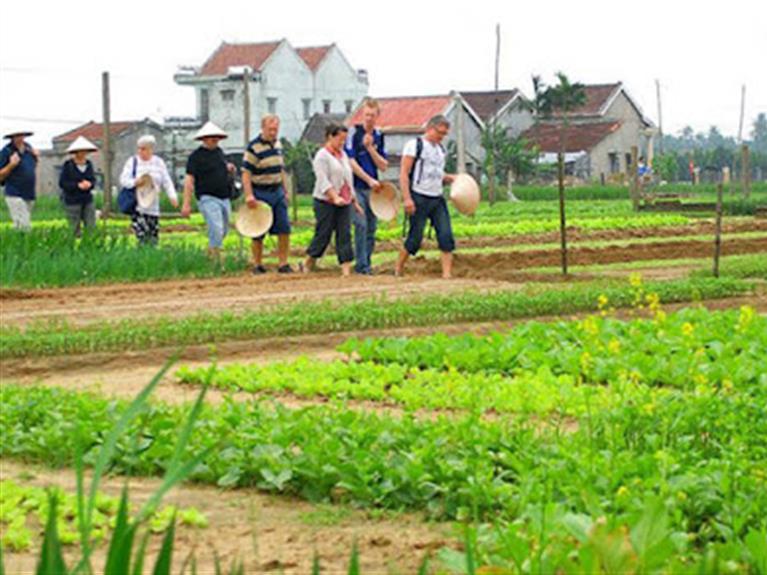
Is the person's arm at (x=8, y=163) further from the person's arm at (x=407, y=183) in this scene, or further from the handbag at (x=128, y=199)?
the person's arm at (x=407, y=183)

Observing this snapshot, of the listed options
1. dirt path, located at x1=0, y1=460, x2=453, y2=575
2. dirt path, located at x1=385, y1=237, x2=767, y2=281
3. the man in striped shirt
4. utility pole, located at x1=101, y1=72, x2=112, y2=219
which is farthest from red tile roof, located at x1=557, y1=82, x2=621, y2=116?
dirt path, located at x1=0, y1=460, x2=453, y2=575

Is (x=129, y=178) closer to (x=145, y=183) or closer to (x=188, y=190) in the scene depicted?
(x=145, y=183)

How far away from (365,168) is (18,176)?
14.0 ft

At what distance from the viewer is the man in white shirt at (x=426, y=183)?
17.6 m

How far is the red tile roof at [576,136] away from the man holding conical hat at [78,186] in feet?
198

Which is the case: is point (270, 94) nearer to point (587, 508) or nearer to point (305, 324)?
point (305, 324)

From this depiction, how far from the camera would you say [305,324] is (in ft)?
41.9

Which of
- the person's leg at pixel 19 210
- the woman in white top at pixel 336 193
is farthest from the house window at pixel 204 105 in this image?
the woman in white top at pixel 336 193

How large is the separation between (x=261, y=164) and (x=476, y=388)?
1010 cm

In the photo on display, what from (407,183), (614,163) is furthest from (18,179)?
(614,163)

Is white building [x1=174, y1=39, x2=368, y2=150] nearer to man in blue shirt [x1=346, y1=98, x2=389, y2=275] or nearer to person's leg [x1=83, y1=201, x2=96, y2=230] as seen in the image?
person's leg [x1=83, y1=201, x2=96, y2=230]

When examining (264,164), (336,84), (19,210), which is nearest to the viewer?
(264,164)

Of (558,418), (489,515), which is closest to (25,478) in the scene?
(489,515)

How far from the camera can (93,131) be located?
264 ft
